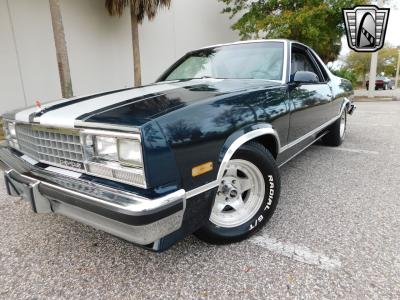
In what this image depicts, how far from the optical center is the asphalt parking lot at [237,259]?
5.18 feet

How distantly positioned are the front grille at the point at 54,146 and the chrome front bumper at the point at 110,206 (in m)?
0.10

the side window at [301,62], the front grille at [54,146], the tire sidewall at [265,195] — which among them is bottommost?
the tire sidewall at [265,195]

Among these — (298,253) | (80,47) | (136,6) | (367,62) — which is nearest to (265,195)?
(298,253)

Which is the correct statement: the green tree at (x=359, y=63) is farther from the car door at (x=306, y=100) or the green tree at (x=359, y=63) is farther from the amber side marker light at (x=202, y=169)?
the amber side marker light at (x=202, y=169)

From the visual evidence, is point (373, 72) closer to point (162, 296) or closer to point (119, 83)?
point (119, 83)

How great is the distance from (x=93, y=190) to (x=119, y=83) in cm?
778

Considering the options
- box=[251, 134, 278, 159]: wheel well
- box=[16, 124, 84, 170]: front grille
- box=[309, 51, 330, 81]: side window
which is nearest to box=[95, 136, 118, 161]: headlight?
box=[16, 124, 84, 170]: front grille

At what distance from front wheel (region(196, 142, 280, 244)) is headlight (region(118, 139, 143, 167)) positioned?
0.68 metres

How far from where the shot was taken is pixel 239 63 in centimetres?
278

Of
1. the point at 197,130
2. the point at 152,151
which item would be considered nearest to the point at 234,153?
the point at 197,130

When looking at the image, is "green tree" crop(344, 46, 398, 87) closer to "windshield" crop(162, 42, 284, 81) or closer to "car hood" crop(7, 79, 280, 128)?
"windshield" crop(162, 42, 284, 81)

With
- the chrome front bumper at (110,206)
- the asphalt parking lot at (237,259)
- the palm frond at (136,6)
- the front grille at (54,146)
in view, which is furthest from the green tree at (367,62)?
the chrome front bumper at (110,206)

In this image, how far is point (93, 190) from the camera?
58.3 inches

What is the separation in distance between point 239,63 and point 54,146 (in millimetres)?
1835
